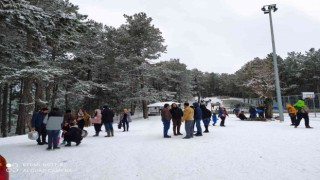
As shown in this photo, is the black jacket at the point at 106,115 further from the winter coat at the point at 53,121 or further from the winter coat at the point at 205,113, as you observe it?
the winter coat at the point at 205,113

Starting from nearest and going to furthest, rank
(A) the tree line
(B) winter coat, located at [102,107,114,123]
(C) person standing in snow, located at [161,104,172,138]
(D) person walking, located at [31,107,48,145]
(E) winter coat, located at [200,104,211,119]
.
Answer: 1. (A) the tree line
2. (D) person walking, located at [31,107,48,145]
3. (C) person standing in snow, located at [161,104,172,138]
4. (B) winter coat, located at [102,107,114,123]
5. (E) winter coat, located at [200,104,211,119]

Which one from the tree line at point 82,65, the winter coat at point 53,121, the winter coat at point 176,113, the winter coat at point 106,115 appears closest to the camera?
the tree line at point 82,65

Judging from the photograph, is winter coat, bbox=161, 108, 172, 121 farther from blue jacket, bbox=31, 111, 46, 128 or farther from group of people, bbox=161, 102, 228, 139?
blue jacket, bbox=31, 111, 46, 128

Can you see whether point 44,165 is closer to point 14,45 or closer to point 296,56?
point 14,45

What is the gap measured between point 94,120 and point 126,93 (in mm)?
23076

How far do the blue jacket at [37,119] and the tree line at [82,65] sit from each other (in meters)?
3.06

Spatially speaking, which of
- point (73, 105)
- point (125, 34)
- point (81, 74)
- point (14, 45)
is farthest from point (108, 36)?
point (14, 45)

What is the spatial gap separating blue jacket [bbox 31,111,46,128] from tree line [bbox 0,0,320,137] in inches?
120

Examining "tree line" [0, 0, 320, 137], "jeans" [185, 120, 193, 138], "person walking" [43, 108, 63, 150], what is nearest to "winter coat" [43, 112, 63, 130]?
"person walking" [43, 108, 63, 150]

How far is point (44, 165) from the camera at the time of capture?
7.34 m

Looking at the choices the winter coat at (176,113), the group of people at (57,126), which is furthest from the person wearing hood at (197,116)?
the group of people at (57,126)

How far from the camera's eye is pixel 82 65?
30094mm

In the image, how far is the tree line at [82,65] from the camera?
28.4 feet

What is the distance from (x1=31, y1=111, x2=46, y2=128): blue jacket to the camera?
37.2ft
